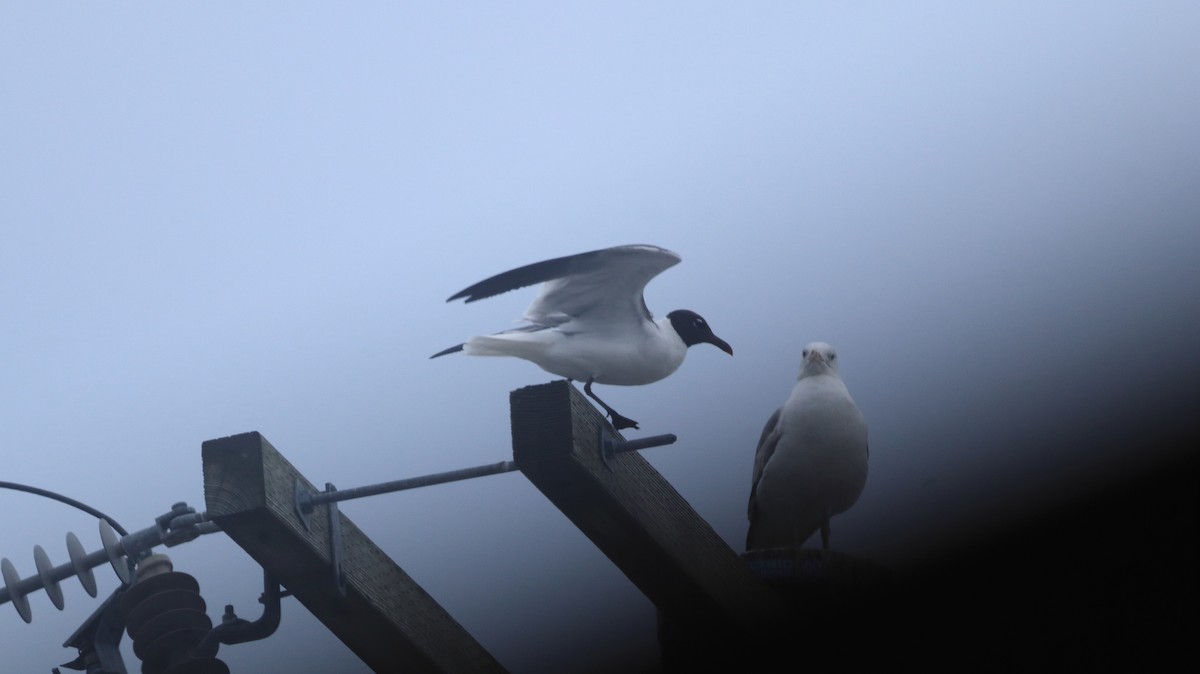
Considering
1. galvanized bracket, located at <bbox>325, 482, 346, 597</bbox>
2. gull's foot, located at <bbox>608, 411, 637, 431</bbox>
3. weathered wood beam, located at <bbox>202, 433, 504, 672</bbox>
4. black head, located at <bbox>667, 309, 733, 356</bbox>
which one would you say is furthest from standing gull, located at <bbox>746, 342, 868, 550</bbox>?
galvanized bracket, located at <bbox>325, 482, 346, 597</bbox>

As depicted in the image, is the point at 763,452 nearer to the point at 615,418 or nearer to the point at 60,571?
the point at 615,418

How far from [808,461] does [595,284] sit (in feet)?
3.71

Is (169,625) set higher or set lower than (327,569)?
lower

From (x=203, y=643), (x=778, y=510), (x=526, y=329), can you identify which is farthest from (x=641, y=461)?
(x=778, y=510)

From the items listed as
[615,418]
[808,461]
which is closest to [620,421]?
[615,418]

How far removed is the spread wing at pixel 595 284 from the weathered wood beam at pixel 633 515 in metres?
1.45

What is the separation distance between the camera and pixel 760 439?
5766mm

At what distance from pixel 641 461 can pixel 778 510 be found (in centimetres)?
231

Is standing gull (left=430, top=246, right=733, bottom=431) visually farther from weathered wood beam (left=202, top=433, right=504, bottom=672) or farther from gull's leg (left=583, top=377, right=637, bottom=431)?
weathered wood beam (left=202, top=433, right=504, bottom=672)

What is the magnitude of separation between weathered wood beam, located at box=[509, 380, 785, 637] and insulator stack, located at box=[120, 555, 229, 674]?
3.41ft

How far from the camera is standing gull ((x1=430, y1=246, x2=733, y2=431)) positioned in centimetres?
476

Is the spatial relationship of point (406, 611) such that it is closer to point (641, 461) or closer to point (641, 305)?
point (641, 461)

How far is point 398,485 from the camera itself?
3281 millimetres

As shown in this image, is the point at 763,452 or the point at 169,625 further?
the point at 763,452
